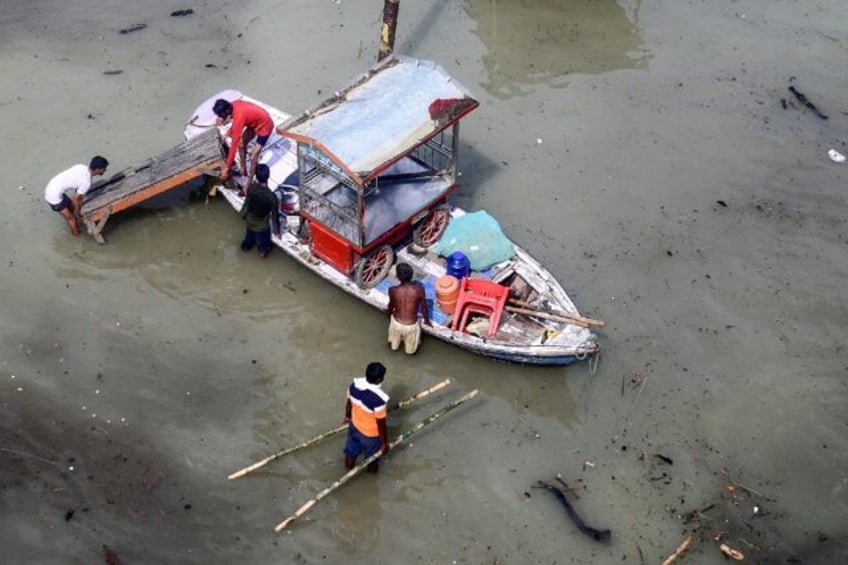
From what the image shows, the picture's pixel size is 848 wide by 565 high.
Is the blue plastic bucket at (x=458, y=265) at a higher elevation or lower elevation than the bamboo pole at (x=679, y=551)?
higher

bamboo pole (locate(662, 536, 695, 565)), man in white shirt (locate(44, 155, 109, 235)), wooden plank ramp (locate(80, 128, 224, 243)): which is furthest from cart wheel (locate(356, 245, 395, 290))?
bamboo pole (locate(662, 536, 695, 565))

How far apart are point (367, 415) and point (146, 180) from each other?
6016 millimetres

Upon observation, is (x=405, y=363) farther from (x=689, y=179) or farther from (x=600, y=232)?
(x=689, y=179)

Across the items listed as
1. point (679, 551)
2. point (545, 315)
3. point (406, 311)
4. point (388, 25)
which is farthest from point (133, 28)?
→ point (679, 551)

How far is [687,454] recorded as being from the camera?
10781 millimetres

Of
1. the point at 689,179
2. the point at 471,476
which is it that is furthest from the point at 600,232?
the point at 471,476

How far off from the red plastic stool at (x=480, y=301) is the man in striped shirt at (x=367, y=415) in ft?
7.29

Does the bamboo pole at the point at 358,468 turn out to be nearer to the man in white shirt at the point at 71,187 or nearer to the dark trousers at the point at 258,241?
the dark trousers at the point at 258,241

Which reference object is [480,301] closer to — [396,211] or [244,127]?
[396,211]

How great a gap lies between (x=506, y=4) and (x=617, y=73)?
10.9ft

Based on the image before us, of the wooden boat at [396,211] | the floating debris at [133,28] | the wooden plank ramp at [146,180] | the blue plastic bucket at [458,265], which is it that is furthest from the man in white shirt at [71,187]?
the floating debris at [133,28]

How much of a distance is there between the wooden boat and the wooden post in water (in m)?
3.06

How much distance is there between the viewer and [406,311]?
11047 millimetres

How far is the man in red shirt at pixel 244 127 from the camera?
12.5 metres
